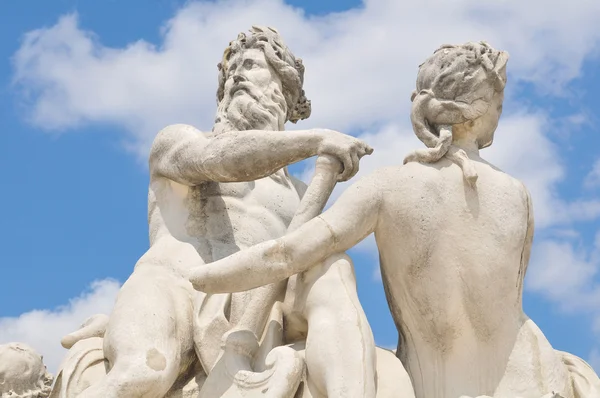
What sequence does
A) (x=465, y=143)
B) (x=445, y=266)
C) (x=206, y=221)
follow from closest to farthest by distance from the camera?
1. (x=445, y=266)
2. (x=465, y=143)
3. (x=206, y=221)

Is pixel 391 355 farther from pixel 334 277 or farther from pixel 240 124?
pixel 240 124

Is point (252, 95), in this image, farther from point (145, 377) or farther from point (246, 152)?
point (145, 377)

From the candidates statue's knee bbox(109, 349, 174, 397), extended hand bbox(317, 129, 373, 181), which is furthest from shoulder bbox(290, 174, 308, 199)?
statue's knee bbox(109, 349, 174, 397)

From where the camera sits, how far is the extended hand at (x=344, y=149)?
7859mm

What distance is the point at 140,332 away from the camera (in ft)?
25.1

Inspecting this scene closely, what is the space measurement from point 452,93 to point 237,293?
174cm

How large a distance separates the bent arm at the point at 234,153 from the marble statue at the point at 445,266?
1.67 ft

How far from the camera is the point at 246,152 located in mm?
8078

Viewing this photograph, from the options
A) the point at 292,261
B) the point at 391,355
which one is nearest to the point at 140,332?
the point at 292,261

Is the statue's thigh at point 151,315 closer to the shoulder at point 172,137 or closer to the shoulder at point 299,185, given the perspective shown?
the shoulder at point 172,137

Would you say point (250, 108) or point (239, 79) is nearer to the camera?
point (250, 108)

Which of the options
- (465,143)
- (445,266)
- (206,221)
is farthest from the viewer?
(206,221)

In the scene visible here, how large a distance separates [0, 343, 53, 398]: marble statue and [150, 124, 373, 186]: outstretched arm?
161 centimetres

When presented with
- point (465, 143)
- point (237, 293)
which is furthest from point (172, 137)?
point (465, 143)
